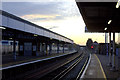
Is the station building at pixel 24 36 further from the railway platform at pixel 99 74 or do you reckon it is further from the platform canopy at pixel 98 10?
the railway platform at pixel 99 74

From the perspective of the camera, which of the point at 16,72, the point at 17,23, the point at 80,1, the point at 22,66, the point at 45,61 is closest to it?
the point at 80,1

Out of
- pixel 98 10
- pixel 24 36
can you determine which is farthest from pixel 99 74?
pixel 24 36

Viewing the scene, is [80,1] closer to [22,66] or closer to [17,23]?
[22,66]

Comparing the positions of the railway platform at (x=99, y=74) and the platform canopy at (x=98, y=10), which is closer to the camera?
the platform canopy at (x=98, y=10)

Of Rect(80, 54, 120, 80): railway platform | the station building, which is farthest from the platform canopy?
the station building

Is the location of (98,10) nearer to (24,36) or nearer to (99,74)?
(99,74)

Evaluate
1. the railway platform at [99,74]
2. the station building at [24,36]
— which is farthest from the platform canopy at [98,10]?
the station building at [24,36]

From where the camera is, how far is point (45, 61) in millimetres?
27406

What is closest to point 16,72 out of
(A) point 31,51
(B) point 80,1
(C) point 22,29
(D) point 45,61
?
(C) point 22,29

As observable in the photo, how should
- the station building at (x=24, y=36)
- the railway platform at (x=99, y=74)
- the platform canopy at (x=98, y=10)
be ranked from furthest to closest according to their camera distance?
the station building at (x=24, y=36) → the railway platform at (x=99, y=74) → the platform canopy at (x=98, y=10)

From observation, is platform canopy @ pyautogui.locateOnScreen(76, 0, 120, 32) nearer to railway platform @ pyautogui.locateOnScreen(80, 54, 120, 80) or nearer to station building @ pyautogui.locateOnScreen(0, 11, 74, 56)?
railway platform @ pyautogui.locateOnScreen(80, 54, 120, 80)

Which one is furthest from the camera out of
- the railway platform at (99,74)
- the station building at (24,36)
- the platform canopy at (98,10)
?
the station building at (24,36)

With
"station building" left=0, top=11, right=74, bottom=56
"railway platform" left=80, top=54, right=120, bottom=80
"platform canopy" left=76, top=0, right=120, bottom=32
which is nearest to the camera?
"platform canopy" left=76, top=0, right=120, bottom=32

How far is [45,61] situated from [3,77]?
13.0 m
